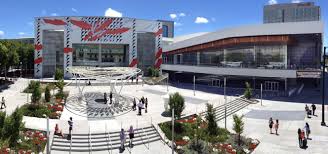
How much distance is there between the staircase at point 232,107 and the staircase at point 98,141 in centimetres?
876

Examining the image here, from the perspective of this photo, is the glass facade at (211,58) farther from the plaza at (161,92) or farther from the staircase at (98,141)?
the staircase at (98,141)

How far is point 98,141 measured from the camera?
2398 centimetres

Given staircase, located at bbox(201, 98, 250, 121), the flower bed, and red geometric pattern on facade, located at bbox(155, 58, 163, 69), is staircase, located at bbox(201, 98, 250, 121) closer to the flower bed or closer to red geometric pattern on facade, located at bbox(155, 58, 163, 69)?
the flower bed

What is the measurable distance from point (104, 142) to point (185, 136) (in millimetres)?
6380

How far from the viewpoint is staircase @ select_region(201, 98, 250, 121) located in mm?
33412

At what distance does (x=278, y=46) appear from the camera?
53.9m

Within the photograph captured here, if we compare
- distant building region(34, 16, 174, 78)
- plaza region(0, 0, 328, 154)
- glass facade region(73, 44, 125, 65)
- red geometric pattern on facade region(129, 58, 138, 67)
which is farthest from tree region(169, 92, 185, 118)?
glass facade region(73, 44, 125, 65)

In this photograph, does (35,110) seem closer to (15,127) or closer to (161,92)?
(15,127)

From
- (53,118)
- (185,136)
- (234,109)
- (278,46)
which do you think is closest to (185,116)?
(185,136)

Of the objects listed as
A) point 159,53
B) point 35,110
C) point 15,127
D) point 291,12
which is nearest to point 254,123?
point 15,127

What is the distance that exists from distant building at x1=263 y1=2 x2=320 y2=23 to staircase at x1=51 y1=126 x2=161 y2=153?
6110 inches

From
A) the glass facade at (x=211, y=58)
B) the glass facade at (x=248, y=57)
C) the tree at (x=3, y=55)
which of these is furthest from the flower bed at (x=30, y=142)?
the glass facade at (x=211, y=58)

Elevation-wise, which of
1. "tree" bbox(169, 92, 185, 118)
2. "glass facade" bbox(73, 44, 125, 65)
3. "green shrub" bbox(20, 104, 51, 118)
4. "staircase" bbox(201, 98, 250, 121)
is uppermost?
"glass facade" bbox(73, 44, 125, 65)

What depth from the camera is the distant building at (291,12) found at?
553 ft
